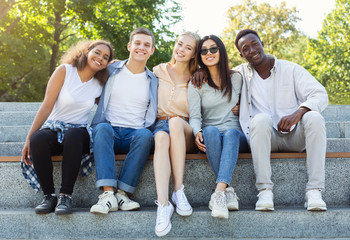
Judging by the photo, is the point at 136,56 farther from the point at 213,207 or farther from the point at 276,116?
the point at 213,207

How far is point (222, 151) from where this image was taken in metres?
3.00

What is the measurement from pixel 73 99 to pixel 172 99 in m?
0.96

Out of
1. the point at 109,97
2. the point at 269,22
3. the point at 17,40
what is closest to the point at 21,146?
the point at 109,97

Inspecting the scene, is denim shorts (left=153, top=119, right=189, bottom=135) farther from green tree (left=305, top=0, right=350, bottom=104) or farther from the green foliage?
green tree (left=305, top=0, right=350, bottom=104)

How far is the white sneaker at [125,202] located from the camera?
2943mm

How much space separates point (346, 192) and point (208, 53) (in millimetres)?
1808

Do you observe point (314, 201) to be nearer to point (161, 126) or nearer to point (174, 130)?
point (174, 130)

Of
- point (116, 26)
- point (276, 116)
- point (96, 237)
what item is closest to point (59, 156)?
point (96, 237)

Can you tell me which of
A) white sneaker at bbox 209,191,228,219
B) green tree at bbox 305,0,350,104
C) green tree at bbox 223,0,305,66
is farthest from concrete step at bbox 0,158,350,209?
green tree at bbox 223,0,305,66

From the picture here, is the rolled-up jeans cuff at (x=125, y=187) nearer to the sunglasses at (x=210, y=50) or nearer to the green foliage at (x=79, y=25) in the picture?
the sunglasses at (x=210, y=50)

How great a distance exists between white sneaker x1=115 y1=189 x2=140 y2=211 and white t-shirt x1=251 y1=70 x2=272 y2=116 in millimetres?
1448

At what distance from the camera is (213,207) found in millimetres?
2777

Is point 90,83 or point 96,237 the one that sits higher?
point 90,83

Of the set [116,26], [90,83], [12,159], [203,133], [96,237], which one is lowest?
[96,237]
